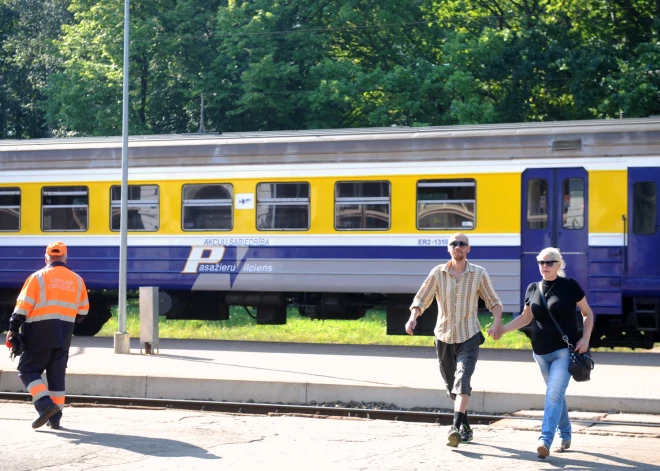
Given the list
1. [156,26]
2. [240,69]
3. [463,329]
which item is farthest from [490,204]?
[156,26]

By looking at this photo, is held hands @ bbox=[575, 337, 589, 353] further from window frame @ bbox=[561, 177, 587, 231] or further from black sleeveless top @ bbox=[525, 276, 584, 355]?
window frame @ bbox=[561, 177, 587, 231]

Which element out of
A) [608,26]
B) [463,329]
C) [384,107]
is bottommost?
[463,329]

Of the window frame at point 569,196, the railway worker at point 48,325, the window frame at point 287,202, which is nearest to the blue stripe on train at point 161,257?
the window frame at point 287,202

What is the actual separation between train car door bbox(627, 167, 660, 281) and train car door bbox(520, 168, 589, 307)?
64 cm

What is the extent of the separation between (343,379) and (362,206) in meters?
5.27

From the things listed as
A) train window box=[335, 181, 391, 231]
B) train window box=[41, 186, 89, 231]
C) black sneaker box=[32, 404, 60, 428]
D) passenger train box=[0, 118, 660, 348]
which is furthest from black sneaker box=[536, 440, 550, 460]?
train window box=[41, 186, 89, 231]

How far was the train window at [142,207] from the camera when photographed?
18844 mm

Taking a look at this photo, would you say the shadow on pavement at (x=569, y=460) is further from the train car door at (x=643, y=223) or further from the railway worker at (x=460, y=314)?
the train car door at (x=643, y=223)

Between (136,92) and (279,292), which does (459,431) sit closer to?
(279,292)

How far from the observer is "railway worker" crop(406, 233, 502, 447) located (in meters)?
9.29

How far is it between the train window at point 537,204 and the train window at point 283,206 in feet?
11.6

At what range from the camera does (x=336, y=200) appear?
58.2ft

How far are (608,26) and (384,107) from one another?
682cm

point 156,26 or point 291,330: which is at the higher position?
point 156,26
